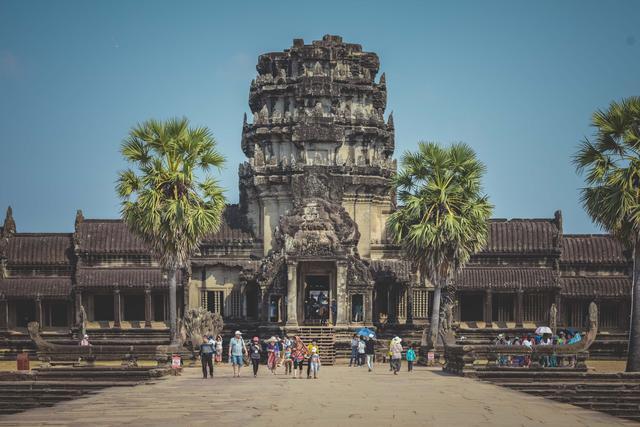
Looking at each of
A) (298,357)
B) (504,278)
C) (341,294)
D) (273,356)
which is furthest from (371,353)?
(504,278)

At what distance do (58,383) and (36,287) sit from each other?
2439cm

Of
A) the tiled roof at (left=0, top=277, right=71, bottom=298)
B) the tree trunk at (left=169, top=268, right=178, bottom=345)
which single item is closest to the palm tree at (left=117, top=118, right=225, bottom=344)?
the tree trunk at (left=169, top=268, right=178, bottom=345)

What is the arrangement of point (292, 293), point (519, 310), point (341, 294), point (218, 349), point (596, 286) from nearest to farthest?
1. point (218, 349)
2. point (292, 293)
3. point (341, 294)
4. point (519, 310)
5. point (596, 286)

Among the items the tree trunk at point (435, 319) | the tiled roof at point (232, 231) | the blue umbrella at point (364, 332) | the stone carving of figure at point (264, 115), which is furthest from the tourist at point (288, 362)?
the stone carving of figure at point (264, 115)

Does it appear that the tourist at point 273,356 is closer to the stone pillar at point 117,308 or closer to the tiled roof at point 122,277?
the tiled roof at point 122,277

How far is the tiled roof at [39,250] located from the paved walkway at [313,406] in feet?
77.9

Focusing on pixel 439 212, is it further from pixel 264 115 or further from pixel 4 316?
pixel 4 316

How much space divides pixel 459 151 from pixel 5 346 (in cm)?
2505

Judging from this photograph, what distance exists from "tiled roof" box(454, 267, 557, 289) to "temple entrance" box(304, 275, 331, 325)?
21.5ft

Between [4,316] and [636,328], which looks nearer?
[636,328]

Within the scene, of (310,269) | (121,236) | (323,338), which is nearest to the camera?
(323,338)

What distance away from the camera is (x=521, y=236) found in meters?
59.2

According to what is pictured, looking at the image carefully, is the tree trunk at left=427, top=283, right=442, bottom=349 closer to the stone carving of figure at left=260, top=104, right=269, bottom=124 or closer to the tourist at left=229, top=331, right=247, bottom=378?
the tourist at left=229, top=331, right=247, bottom=378

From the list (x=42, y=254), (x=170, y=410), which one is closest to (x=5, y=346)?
(x=42, y=254)
